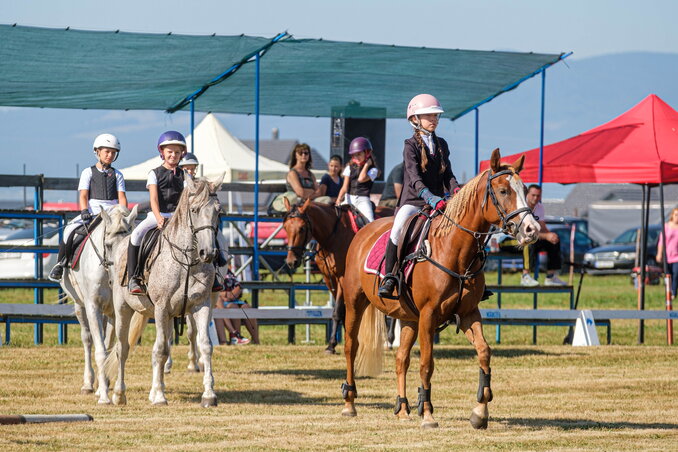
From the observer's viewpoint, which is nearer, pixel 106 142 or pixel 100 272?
pixel 100 272

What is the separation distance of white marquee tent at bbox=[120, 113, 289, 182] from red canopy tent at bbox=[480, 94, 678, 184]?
44.3ft

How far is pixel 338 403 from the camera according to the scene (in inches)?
460

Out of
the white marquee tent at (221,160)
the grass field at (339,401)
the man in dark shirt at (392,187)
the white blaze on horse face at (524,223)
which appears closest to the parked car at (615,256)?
the white marquee tent at (221,160)

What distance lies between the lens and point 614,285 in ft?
111

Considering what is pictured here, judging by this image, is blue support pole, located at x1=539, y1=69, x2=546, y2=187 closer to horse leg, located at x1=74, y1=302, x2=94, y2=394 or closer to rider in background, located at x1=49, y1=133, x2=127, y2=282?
rider in background, located at x1=49, y1=133, x2=127, y2=282

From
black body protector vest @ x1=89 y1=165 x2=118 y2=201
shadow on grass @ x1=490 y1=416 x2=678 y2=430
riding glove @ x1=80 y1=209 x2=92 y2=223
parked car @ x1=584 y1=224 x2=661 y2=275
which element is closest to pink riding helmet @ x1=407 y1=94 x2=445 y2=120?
shadow on grass @ x1=490 y1=416 x2=678 y2=430

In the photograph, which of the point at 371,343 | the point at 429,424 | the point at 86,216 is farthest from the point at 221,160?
the point at 429,424

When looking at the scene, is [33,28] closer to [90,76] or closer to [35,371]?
[90,76]

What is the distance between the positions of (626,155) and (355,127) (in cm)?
491

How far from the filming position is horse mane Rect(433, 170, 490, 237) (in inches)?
371

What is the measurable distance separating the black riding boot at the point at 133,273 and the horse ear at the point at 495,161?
393cm

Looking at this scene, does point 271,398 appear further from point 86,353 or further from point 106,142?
point 106,142

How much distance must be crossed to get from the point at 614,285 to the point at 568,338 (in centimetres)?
1559

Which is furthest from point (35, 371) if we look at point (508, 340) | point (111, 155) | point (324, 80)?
point (508, 340)
